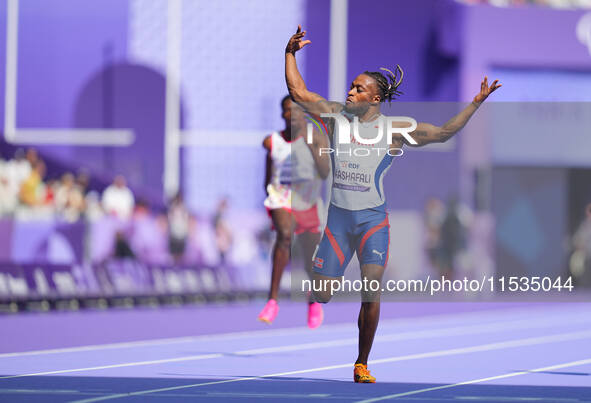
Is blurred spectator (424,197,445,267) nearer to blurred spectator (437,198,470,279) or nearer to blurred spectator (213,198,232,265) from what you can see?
blurred spectator (437,198,470,279)

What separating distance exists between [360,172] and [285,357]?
10.5 feet

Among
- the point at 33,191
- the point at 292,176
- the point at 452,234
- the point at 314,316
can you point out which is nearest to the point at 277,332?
the point at 452,234

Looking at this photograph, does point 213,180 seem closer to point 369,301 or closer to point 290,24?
point 290,24

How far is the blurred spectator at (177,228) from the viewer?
65.3 feet

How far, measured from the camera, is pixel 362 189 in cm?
887

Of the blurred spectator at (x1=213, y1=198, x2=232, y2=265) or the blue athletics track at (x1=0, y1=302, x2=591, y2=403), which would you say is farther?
the blurred spectator at (x1=213, y1=198, x2=232, y2=265)

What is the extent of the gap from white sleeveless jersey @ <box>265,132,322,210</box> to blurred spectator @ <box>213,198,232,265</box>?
9717 mm

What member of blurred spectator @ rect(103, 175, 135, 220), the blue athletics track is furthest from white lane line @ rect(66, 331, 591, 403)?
blurred spectator @ rect(103, 175, 135, 220)

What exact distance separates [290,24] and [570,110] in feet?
22.5

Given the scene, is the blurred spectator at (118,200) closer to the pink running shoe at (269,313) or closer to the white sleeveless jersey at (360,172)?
the pink running shoe at (269,313)

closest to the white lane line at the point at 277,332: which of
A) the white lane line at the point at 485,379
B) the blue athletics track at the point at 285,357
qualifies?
the blue athletics track at the point at 285,357

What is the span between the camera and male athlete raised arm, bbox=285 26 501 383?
28.9 feet

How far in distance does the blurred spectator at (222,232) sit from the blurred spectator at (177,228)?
2.09ft

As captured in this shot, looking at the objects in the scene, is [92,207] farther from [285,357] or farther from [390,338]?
[285,357]
